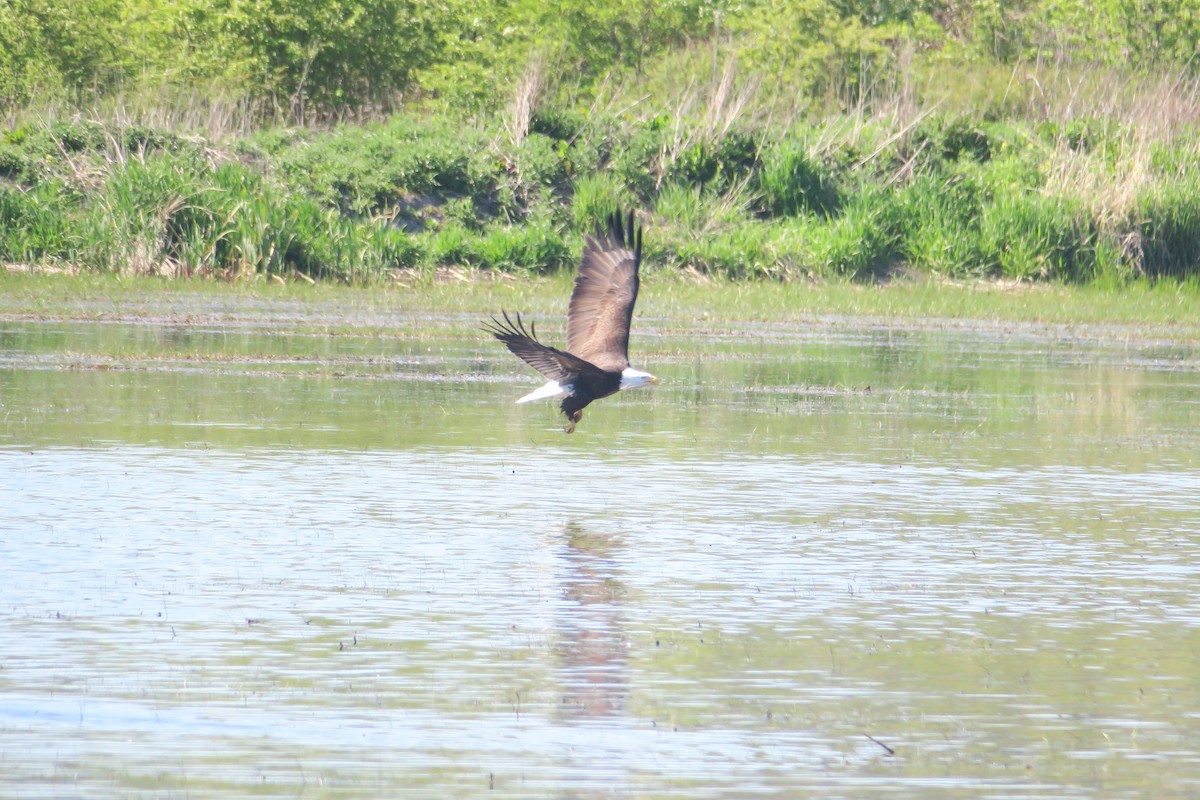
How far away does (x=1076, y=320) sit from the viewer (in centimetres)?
2391

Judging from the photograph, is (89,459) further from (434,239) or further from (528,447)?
(434,239)

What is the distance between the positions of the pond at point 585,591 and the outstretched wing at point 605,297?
2.36 ft

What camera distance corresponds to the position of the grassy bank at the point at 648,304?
20656 mm

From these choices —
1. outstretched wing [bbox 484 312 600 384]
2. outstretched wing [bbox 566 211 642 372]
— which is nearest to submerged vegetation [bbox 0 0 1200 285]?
outstretched wing [bbox 566 211 642 372]

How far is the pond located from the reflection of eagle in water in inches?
18.8

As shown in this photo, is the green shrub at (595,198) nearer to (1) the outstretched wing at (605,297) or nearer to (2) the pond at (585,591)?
(2) the pond at (585,591)

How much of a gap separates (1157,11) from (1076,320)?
14.8 meters

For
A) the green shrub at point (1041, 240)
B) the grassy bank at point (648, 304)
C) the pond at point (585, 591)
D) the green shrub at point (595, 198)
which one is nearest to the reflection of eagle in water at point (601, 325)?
the pond at point (585, 591)

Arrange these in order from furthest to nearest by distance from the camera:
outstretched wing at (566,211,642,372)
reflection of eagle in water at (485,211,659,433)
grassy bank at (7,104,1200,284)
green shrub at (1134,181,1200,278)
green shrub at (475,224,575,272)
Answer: green shrub at (1134,181,1200,278), green shrub at (475,224,575,272), grassy bank at (7,104,1200,284), outstretched wing at (566,211,642,372), reflection of eagle in water at (485,211,659,433)

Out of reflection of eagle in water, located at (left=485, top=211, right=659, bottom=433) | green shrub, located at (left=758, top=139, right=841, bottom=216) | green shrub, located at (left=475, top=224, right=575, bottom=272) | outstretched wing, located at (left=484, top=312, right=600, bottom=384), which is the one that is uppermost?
outstretched wing, located at (left=484, top=312, right=600, bottom=384)

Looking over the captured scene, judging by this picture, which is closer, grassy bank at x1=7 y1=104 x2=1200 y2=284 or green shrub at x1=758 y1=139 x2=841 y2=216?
grassy bank at x1=7 y1=104 x2=1200 y2=284

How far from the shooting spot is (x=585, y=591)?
838cm

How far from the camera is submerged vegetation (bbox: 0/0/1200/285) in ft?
80.3

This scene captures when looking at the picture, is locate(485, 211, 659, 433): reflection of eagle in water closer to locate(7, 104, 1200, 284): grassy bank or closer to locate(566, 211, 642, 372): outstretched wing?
locate(566, 211, 642, 372): outstretched wing
